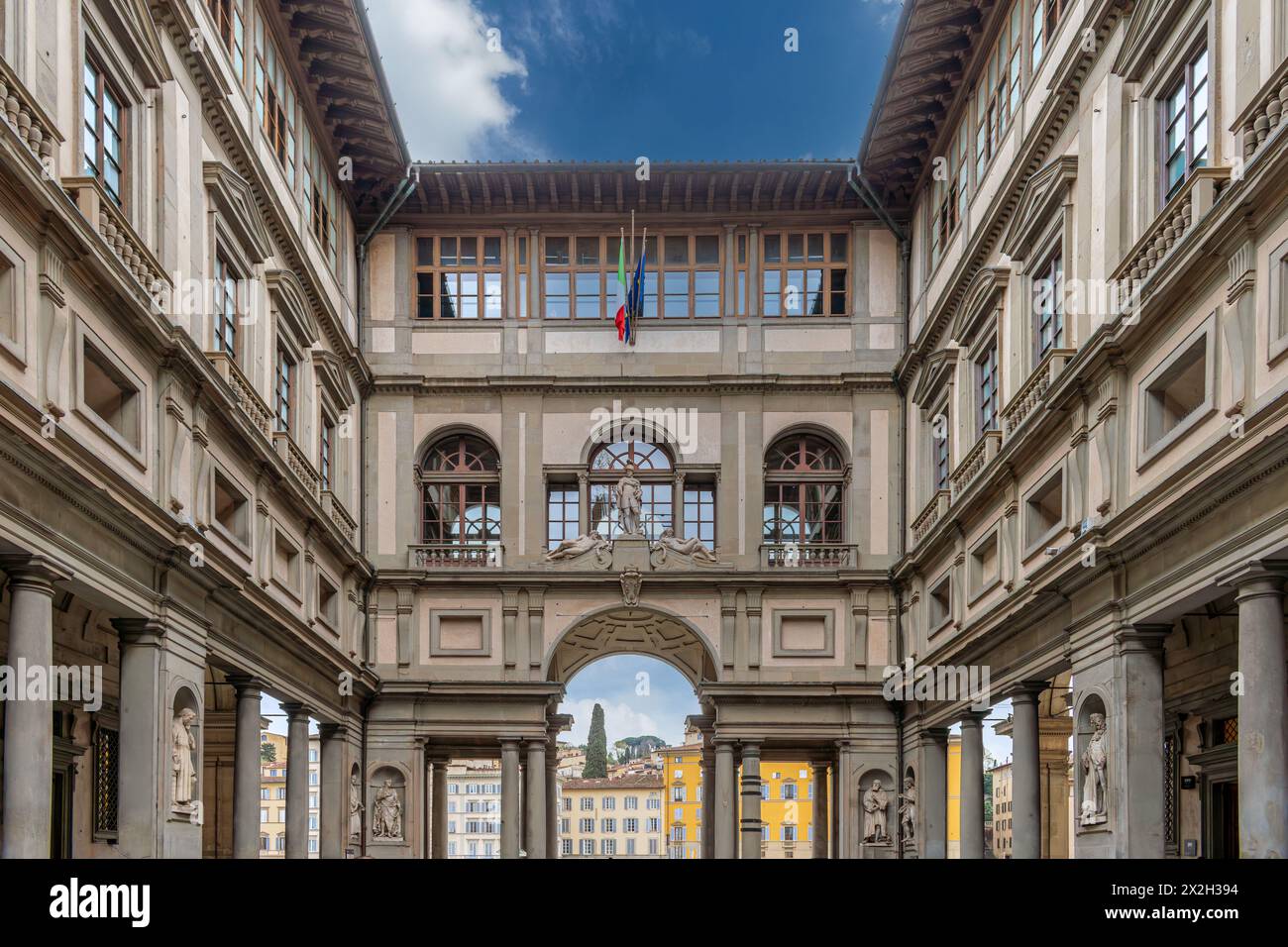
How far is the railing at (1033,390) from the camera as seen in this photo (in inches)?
928

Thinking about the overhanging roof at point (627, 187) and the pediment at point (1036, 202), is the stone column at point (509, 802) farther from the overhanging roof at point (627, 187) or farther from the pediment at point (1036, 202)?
the pediment at point (1036, 202)

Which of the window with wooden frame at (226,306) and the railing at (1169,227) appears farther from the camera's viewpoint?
the window with wooden frame at (226,306)

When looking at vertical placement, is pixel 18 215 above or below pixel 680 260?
below

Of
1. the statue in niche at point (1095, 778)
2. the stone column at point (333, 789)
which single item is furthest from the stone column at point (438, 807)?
the statue in niche at point (1095, 778)

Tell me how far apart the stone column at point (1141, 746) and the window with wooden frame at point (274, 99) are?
64.6 ft

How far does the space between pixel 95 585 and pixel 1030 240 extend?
17610mm

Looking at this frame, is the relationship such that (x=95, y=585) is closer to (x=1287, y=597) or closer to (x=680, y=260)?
(x=1287, y=597)

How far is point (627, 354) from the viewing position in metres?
40.8

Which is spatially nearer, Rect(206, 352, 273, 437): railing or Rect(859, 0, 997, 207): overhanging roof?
Rect(206, 352, 273, 437): railing

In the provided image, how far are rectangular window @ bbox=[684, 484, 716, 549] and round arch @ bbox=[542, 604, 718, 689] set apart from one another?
263 centimetres

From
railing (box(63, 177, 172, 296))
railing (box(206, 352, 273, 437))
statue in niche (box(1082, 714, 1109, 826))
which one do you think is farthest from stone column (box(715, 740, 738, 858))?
railing (box(63, 177, 172, 296))

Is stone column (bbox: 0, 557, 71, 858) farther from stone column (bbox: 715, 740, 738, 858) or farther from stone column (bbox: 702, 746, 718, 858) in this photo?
stone column (bbox: 702, 746, 718, 858)

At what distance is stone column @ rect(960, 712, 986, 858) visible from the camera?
3056cm
